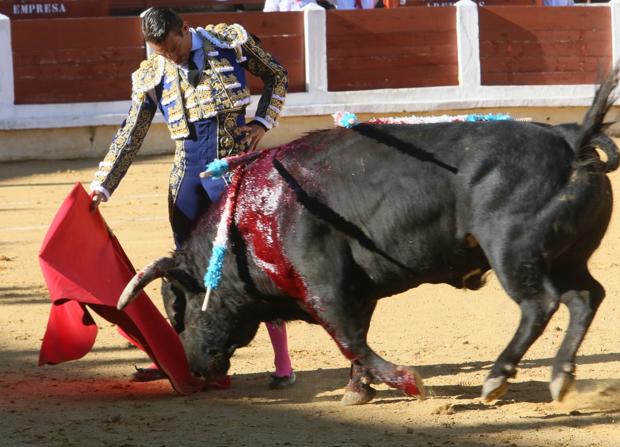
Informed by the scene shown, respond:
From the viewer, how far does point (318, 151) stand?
3.92 metres

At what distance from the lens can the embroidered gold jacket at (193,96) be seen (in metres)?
4.07

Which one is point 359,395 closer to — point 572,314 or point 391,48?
point 572,314

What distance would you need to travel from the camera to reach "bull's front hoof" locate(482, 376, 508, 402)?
3662 millimetres

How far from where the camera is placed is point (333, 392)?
163 inches

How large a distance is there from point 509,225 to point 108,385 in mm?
1580

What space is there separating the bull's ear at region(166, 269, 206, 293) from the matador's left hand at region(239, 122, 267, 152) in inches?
19.0

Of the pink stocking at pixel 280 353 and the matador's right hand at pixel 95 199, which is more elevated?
the matador's right hand at pixel 95 199

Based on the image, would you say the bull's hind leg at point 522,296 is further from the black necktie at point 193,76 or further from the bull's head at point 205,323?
the black necktie at point 193,76

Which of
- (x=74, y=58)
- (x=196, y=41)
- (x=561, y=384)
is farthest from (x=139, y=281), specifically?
(x=74, y=58)

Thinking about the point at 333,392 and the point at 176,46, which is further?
the point at 333,392

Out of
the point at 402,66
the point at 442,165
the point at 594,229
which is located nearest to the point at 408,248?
the point at 442,165

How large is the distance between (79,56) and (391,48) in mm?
2705

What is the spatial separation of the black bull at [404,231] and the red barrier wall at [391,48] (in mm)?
6597

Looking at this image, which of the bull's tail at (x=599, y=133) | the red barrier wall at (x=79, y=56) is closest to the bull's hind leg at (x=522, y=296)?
the bull's tail at (x=599, y=133)
